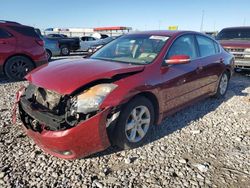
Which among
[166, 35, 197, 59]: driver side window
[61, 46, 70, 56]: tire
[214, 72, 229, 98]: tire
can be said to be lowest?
[61, 46, 70, 56]: tire

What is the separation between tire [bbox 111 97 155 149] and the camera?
129 inches

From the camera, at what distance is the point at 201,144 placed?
3848mm

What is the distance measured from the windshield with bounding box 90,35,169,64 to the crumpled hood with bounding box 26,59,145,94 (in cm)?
38

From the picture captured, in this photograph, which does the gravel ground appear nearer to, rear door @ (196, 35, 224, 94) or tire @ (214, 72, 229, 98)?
rear door @ (196, 35, 224, 94)

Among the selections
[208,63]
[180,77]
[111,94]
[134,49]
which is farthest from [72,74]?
[208,63]

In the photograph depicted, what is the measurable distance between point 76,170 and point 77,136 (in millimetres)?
462

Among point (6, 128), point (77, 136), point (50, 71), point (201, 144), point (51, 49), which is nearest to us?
point (77, 136)

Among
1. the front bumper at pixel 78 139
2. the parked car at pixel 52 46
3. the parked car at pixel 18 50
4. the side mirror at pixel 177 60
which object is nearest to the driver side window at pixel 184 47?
the side mirror at pixel 177 60

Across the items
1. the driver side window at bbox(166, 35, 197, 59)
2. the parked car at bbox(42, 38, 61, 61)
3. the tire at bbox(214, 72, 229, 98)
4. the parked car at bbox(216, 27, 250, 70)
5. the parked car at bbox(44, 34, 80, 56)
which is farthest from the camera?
the parked car at bbox(44, 34, 80, 56)

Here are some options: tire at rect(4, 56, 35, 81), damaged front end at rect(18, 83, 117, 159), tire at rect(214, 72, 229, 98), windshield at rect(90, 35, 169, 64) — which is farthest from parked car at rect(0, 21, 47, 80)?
tire at rect(214, 72, 229, 98)

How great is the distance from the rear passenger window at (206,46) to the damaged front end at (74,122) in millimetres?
2613

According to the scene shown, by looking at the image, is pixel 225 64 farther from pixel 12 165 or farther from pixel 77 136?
pixel 12 165

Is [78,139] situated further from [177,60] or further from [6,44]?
[6,44]

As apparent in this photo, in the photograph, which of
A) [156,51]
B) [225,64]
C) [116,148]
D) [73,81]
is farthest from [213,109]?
[73,81]
